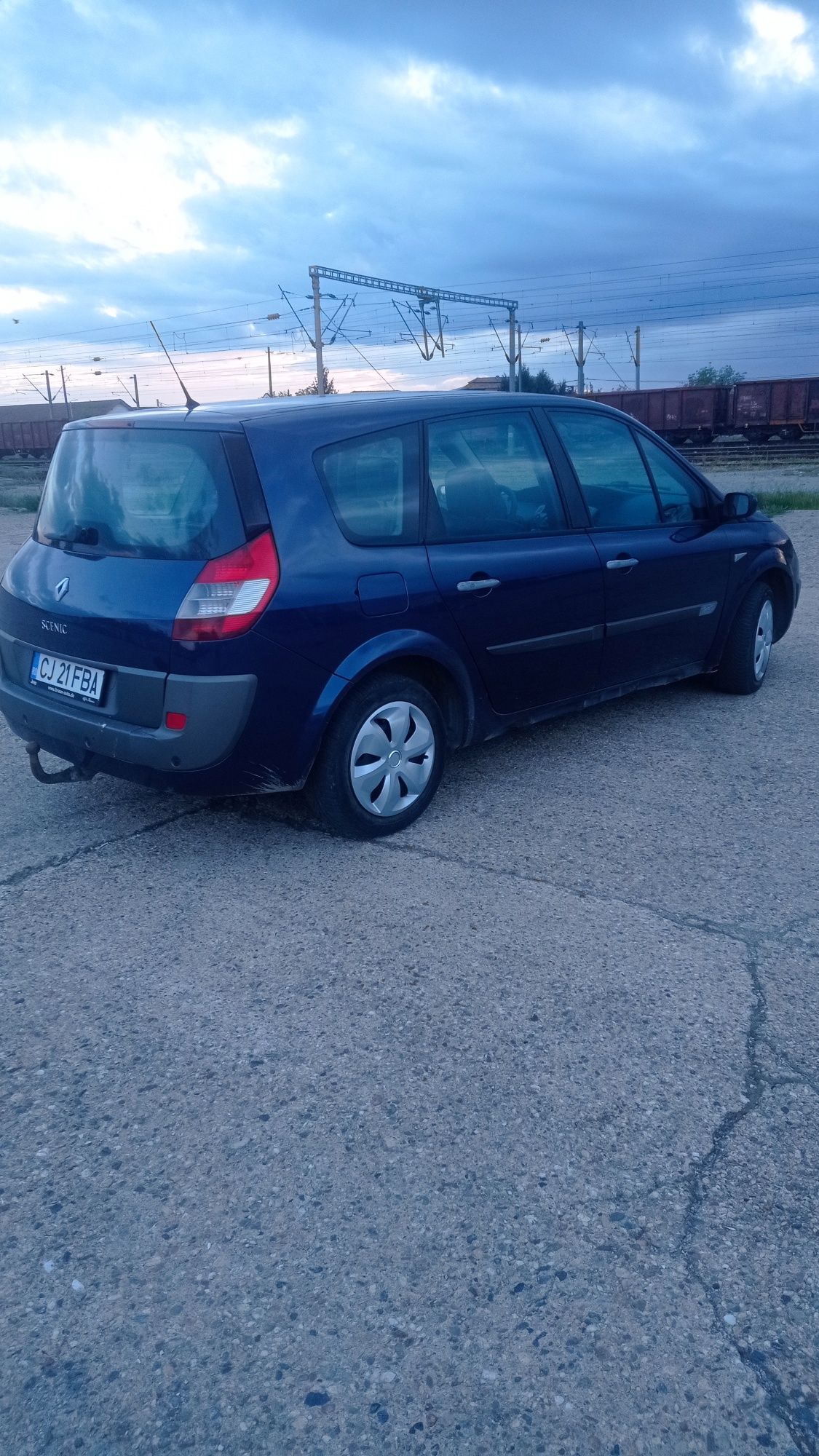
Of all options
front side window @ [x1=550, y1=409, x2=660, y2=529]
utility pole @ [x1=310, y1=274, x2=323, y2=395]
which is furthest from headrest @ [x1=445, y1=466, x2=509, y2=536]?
utility pole @ [x1=310, y1=274, x2=323, y2=395]

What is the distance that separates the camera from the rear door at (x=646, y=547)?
5.12 meters

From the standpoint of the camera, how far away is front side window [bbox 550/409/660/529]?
5070 millimetres

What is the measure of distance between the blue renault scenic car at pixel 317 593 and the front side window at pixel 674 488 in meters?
0.47

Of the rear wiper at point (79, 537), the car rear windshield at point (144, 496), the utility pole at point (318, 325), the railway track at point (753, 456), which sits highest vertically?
the utility pole at point (318, 325)

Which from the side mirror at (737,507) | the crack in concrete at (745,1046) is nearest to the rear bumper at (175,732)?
the crack in concrete at (745,1046)

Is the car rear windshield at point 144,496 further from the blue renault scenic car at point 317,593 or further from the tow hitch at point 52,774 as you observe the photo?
the tow hitch at point 52,774

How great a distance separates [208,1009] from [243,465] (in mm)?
1795

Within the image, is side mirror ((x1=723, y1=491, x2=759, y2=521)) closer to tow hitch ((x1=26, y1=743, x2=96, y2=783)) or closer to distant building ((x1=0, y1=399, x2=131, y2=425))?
tow hitch ((x1=26, y1=743, x2=96, y2=783))

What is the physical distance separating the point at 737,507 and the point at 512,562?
1868mm

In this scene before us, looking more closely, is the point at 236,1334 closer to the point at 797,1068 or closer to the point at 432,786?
the point at 797,1068

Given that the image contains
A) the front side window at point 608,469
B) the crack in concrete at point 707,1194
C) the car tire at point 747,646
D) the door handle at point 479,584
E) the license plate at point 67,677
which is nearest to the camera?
the crack in concrete at point 707,1194

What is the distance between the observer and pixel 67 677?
158 inches

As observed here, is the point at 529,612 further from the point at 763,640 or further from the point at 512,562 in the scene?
the point at 763,640

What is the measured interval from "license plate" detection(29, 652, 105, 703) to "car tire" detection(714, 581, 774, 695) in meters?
3.57
